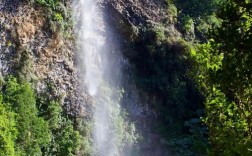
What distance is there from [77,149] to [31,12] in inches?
236

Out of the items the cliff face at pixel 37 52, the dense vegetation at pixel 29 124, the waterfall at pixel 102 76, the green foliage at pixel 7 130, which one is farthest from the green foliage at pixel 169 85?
the green foliage at pixel 7 130

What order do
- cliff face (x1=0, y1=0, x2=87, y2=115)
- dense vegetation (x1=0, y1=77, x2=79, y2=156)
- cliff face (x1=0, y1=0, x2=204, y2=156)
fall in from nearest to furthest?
dense vegetation (x1=0, y1=77, x2=79, y2=156) < cliff face (x1=0, y1=0, x2=87, y2=115) < cliff face (x1=0, y1=0, x2=204, y2=156)

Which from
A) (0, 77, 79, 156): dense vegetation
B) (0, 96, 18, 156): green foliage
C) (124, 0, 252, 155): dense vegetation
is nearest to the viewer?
(0, 96, 18, 156): green foliage

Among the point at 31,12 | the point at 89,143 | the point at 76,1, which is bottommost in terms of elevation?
the point at 89,143

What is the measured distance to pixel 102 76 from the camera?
893 inches

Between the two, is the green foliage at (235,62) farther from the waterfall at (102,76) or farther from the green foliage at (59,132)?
the waterfall at (102,76)

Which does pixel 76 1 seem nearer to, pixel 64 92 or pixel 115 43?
pixel 115 43

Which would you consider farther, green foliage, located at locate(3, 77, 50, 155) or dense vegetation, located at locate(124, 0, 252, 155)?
dense vegetation, located at locate(124, 0, 252, 155)

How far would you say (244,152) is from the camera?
934cm

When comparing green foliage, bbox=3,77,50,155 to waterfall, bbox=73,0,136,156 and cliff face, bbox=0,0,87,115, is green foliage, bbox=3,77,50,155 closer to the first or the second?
cliff face, bbox=0,0,87,115

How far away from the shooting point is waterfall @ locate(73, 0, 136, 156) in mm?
21219

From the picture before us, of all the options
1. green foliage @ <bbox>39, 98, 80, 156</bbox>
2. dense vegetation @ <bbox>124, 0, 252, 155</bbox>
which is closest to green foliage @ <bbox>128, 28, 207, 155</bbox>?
dense vegetation @ <bbox>124, 0, 252, 155</bbox>

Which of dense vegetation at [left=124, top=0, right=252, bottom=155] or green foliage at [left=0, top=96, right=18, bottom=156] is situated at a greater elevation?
dense vegetation at [left=124, top=0, right=252, bottom=155]

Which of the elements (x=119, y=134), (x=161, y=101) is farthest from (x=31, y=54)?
(x=161, y=101)
